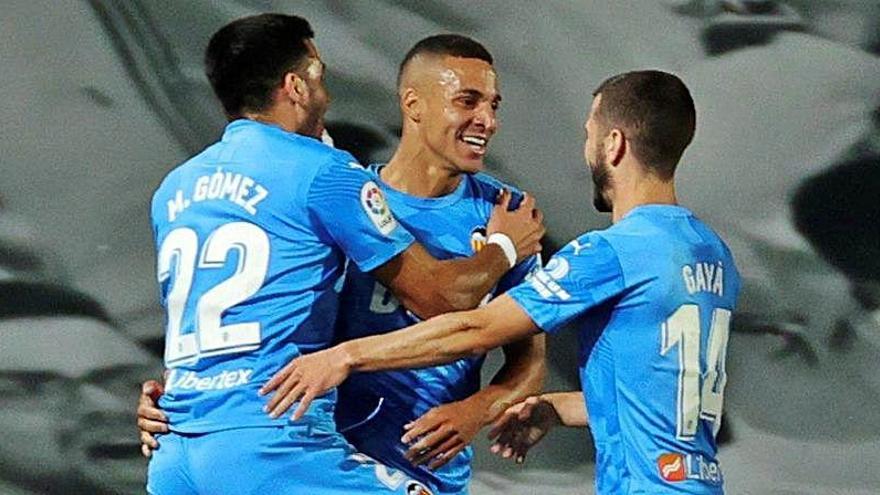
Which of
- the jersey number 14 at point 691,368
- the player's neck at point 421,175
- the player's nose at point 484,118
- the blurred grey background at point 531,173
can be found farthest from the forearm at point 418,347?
the blurred grey background at point 531,173

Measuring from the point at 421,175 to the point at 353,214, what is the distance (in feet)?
2.34

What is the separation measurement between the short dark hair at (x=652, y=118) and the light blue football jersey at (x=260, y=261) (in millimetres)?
541

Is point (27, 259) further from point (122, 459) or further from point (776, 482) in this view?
point (776, 482)

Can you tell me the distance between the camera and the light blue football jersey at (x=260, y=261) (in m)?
3.36

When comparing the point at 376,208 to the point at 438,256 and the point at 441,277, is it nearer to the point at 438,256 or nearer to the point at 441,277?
the point at 441,277

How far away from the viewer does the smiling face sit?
13.2ft

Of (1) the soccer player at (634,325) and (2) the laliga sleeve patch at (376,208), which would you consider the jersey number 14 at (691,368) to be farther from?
(2) the laliga sleeve patch at (376,208)

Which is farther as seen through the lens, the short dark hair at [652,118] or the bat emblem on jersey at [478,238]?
the bat emblem on jersey at [478,238]

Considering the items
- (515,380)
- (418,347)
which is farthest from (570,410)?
(418,347)

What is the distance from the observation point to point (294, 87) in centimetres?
363

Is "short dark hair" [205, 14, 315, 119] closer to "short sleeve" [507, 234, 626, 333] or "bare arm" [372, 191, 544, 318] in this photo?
"bare arm" [372, 191, 544, 318]

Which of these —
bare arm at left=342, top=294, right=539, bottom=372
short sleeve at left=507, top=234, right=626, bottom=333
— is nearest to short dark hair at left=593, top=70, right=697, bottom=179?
short sleeve at left=507, top=234, right=626, bottom=333

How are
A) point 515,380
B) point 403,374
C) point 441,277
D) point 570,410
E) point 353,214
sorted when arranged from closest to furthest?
1. point 353,214
2. point 441,277
3. point 570,410
4. point 403,374
5. point 515,380

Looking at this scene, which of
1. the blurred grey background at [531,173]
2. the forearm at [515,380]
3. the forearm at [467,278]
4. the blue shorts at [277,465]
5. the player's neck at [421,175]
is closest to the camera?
the blue shorts at [277,465]
